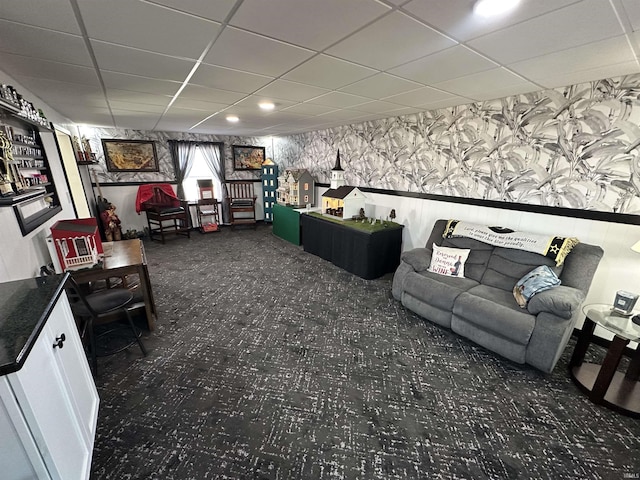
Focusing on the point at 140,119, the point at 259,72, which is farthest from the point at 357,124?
the point at 140,119

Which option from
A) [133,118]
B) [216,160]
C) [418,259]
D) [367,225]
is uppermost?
[133,118]

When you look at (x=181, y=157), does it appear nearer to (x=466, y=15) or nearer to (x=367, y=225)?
(x=367, y=225)

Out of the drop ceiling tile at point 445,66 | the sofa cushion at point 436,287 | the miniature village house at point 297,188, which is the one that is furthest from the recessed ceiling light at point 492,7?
the miniature village house at point 297,188

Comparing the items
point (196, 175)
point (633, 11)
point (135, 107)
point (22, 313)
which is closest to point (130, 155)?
point (196, 175)

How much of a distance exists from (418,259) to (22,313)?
2978 millimetres

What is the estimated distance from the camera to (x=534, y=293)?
2219mm

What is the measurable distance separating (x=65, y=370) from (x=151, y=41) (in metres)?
1.82

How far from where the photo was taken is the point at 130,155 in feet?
18.4

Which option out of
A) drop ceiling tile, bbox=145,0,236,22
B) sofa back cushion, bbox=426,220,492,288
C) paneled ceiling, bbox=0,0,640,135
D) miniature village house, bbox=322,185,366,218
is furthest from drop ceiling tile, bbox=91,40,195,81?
sofa back cushion, bbox=426,220,492,288

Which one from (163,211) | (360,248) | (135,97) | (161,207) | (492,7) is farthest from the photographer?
(161,207)

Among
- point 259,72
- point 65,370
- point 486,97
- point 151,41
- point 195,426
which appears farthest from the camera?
point 486,97

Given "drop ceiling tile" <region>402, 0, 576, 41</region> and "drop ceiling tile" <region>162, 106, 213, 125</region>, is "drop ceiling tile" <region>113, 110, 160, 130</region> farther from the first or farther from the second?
"drop ceiling tile" <region>402, 0, 576, 41</region>

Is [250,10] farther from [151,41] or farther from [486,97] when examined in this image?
[486,97]

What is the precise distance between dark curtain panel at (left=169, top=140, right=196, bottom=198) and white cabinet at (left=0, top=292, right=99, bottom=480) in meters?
5.30
